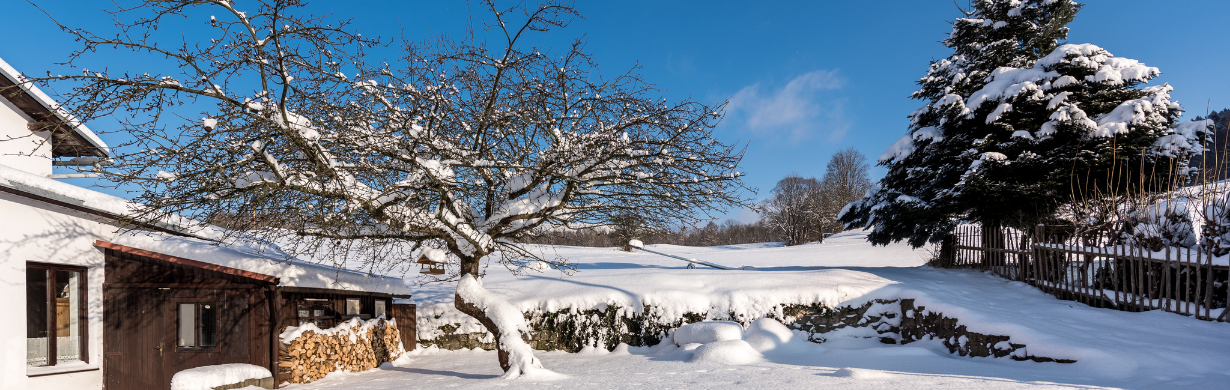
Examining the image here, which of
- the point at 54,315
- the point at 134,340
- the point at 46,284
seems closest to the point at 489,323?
the point at 134,340

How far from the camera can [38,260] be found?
7930 millimetres

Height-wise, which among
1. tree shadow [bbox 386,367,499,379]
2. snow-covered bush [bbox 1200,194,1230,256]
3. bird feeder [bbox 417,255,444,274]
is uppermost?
snow-covered bush [bbox 1200,194,1230,256]

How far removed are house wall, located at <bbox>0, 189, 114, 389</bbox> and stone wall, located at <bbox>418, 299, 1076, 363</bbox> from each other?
5.72m

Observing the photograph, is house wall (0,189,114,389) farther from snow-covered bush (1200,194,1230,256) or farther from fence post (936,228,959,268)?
fence post (936,228,959,268)

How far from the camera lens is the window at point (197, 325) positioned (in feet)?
30.2

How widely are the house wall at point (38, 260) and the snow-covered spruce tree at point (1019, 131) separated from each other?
1599 centimetres

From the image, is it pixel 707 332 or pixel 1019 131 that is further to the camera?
pixel 1019 131

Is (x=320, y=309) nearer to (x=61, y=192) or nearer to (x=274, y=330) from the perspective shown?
(x=274, y=330)

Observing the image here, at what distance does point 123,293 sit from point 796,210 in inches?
1578

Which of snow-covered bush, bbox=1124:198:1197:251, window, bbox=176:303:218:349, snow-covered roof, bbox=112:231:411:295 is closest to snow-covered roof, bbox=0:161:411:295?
snow-covered roof, bbox=112:231:411:295

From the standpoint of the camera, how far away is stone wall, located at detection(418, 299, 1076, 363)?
10.2 meters

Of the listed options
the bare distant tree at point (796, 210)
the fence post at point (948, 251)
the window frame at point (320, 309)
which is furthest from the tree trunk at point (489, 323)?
the bare distant tree at point (796, 210)

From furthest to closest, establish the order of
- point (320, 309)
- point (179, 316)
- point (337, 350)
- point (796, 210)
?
point (796, 210) < point (320, 309) < point (337, 350) < point (179, 316)

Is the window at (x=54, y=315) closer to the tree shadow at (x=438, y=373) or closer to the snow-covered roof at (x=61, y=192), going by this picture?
the snow-covered roof at (x=61, y=192)
